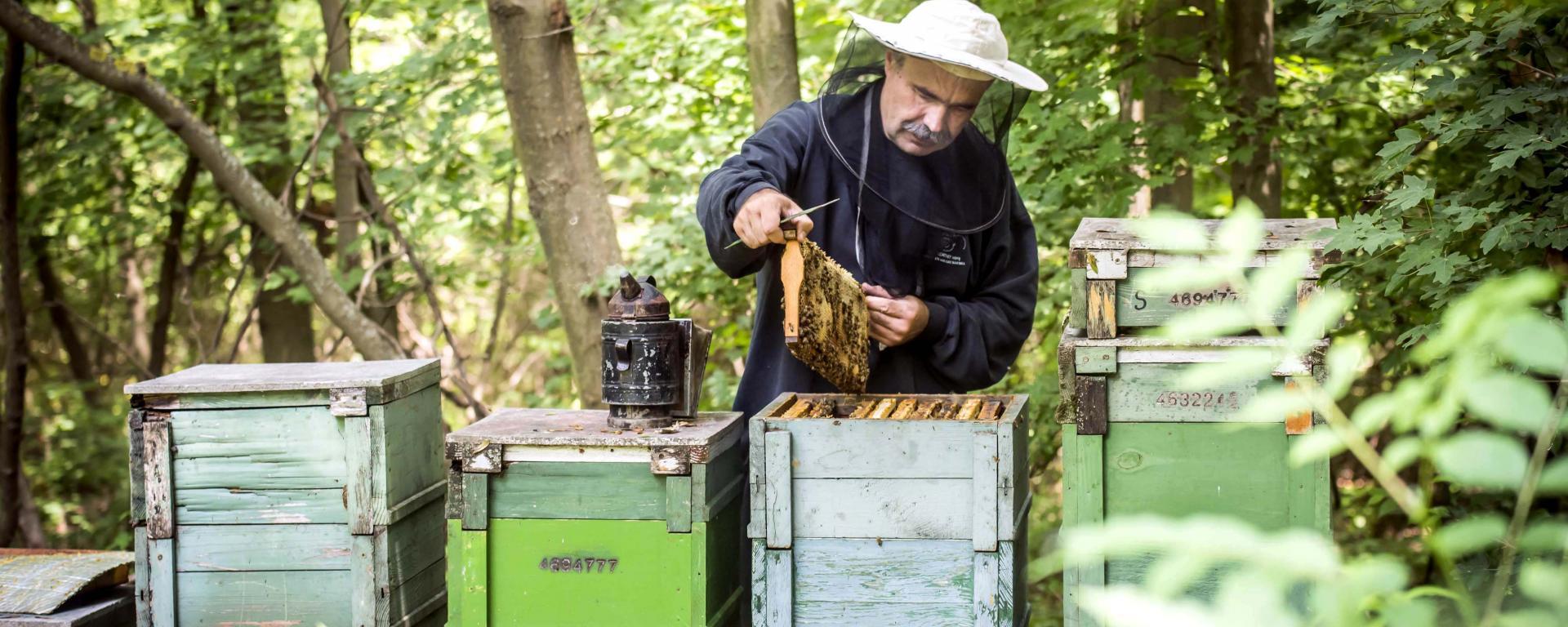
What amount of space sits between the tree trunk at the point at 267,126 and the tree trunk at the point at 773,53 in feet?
8.72

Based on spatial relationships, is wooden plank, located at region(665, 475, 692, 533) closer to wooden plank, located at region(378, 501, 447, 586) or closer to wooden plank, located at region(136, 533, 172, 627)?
wooden plank, located at region(378, 501, 447, 586)

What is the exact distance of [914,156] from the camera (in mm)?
2906

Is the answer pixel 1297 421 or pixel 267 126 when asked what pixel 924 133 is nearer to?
pixel 1297 421

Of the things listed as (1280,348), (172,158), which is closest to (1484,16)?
(1280,348)

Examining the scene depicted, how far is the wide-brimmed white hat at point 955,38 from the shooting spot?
271cm

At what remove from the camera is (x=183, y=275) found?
250 inches

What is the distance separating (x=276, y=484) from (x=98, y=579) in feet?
2.02

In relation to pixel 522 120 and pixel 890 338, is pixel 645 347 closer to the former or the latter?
pixel 890 338

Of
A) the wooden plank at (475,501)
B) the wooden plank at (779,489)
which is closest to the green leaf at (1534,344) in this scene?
the wooden plank at (779,489)

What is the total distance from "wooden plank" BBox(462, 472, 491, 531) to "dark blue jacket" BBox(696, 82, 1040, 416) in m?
Result: 0.72

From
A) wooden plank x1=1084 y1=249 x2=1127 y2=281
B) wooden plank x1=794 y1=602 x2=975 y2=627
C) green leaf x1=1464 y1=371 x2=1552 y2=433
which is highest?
wooden plank x1=1084 y1=249 x2=1127 y2=281

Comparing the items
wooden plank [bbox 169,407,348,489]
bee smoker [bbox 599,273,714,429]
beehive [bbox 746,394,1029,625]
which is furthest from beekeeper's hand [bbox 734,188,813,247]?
wooden plank [bbox 169,407,348,489]

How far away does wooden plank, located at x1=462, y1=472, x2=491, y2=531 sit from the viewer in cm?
233

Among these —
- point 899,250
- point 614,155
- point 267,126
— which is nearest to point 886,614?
point 899,250
